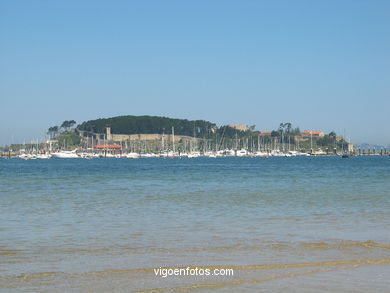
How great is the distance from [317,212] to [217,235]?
7217mm

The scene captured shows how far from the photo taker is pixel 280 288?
10008mm

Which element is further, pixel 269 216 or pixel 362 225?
pixel 269 216

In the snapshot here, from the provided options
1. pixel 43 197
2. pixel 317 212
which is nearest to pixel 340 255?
pixel 317 212

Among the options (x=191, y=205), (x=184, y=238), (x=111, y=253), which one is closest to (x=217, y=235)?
(x=184, y=238)

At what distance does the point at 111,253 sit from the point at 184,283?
3313 millimetres

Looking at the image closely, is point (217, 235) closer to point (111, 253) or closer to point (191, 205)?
point (111, 253)

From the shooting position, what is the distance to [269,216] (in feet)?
67.6

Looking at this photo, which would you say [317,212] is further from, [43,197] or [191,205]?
[43,197]

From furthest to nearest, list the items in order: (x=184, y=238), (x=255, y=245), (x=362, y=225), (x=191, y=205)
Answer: (x=191, y=205) < (x=362, y=225) < (x=184, y=238) < (x=255, y=245)

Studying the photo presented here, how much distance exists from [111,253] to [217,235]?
11.7 ft

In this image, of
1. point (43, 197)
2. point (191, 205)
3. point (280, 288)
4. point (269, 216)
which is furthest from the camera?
point (43, 197)

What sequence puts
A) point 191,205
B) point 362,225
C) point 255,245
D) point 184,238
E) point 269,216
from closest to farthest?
point 255,245 < point 184,238 < point 362,225 < point 269,216 < point 191,205

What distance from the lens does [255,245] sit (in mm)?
14195

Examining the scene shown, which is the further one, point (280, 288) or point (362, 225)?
point (362, 225)
